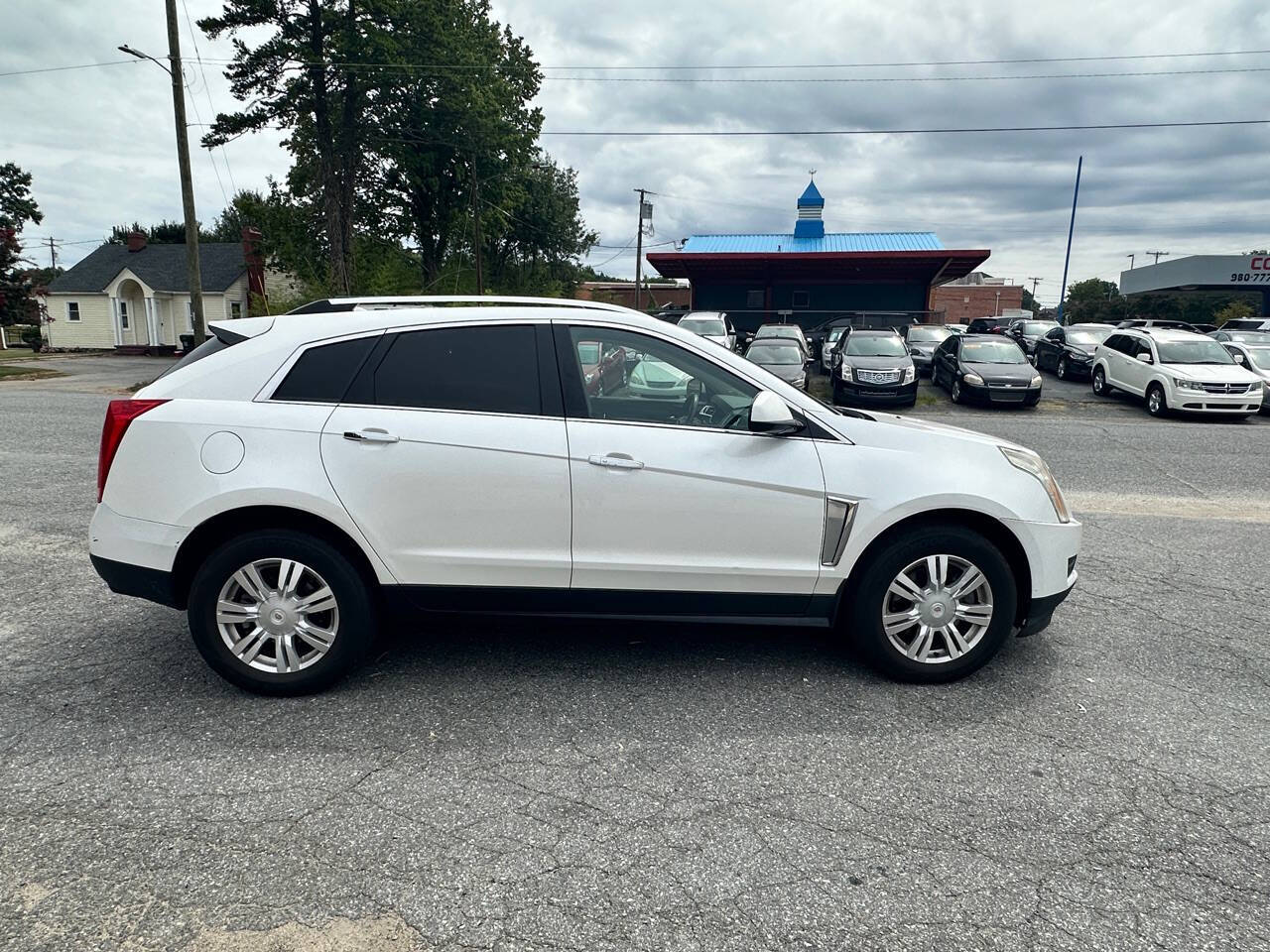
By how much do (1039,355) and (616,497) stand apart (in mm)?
25708

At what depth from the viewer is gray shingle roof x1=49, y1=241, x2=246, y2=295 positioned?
43844 millimetres

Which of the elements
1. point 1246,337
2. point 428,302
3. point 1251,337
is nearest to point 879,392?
point 1246,337

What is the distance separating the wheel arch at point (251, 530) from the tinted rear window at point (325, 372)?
0.53m

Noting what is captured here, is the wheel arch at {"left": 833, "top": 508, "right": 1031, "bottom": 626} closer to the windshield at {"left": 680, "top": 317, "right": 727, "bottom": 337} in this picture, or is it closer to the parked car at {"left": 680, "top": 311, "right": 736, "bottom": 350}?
the parked car at {"left": 680, "top": 311, "right": 736, "bottom": 350}

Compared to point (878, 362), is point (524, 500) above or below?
below

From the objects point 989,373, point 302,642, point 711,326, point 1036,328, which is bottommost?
point 302,642

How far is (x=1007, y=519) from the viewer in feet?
12.7

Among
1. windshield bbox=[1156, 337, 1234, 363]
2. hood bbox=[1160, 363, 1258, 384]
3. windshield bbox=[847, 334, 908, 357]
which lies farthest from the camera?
windshield bbox=[847, 334, 908, 357]

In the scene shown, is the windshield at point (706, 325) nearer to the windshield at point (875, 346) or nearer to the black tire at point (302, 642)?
the windshield at point (875, 346)

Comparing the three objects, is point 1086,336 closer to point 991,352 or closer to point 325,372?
point 991,352

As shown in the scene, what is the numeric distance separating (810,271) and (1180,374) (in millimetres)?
23827

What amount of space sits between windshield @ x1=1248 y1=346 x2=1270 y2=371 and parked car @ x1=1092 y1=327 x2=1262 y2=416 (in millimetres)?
1578

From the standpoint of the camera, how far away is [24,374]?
2791cm

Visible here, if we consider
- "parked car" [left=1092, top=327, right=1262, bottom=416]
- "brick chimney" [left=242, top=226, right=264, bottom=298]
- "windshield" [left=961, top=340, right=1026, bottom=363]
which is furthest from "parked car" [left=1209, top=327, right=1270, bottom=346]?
"brick chimney" [left=242, top=226, right=264, bottom=298]
